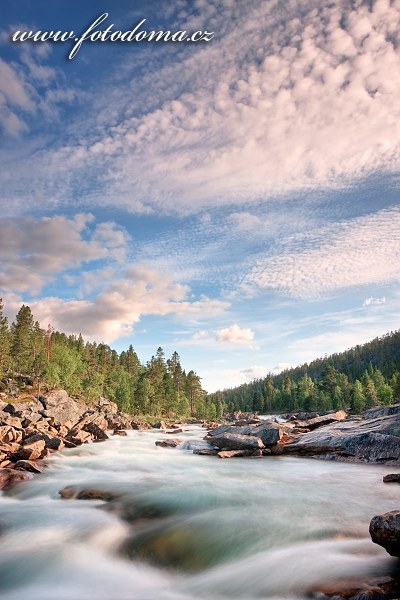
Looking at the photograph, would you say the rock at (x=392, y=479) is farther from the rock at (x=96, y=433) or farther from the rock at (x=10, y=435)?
the rock at (x=96, y=433)

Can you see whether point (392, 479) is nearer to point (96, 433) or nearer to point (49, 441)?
point (49, 441)

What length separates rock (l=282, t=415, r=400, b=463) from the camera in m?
22.9

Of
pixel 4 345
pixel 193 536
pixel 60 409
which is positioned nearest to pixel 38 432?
pixel 60 409

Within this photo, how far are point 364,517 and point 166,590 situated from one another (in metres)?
7.16

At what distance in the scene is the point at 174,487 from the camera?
17.4m

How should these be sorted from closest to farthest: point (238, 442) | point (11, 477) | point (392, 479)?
1. point (392, 479)
2. point (11, 477)
3. point (238, 442)

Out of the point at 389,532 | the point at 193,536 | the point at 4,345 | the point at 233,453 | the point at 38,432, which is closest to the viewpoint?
the point at 389,532

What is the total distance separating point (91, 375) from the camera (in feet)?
340

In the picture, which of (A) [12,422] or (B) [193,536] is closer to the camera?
(B) [193,536]

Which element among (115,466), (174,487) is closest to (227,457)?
(115,466)

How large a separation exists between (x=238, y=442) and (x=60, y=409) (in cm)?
3011

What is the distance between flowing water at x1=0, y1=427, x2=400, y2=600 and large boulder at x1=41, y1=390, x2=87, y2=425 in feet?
97.2

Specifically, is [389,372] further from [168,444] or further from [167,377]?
[168,444]

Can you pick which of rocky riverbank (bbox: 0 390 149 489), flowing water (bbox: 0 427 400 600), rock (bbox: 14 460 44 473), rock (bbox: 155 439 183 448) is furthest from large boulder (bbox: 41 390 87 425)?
flowing water (bbox: 0 427 400 600)
